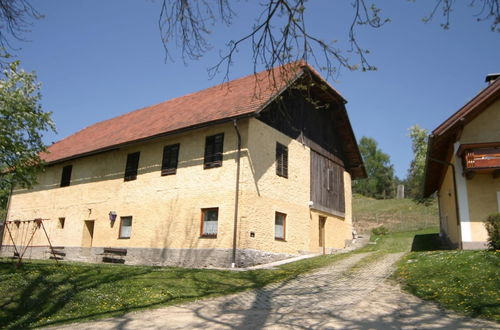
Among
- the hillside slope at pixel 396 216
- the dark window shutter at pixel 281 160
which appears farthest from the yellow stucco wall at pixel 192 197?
the hillside slope at pixel 396 216

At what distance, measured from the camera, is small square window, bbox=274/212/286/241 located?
17569 mm

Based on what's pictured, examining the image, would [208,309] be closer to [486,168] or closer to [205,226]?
[205,226]

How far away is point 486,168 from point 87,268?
14.3 meters

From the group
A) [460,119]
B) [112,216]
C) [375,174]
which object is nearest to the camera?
[460,119]

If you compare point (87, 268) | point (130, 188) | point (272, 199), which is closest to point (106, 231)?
point (130, 188)

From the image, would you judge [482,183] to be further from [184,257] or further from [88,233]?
[88,233]

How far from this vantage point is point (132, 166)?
20.4 meters

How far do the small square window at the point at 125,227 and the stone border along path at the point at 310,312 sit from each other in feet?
32.8

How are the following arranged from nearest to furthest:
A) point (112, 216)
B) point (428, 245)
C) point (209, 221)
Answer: point (209, 221)
point (112, 216)
point (428, 245)

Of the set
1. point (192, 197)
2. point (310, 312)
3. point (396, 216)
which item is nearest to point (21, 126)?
point (192, 197)

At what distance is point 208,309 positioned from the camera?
29.7 ft

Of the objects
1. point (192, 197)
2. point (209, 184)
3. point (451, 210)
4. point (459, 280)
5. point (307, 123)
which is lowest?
point (459, 280)

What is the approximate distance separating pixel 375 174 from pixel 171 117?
70382mm

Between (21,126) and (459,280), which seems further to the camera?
(21,126)
